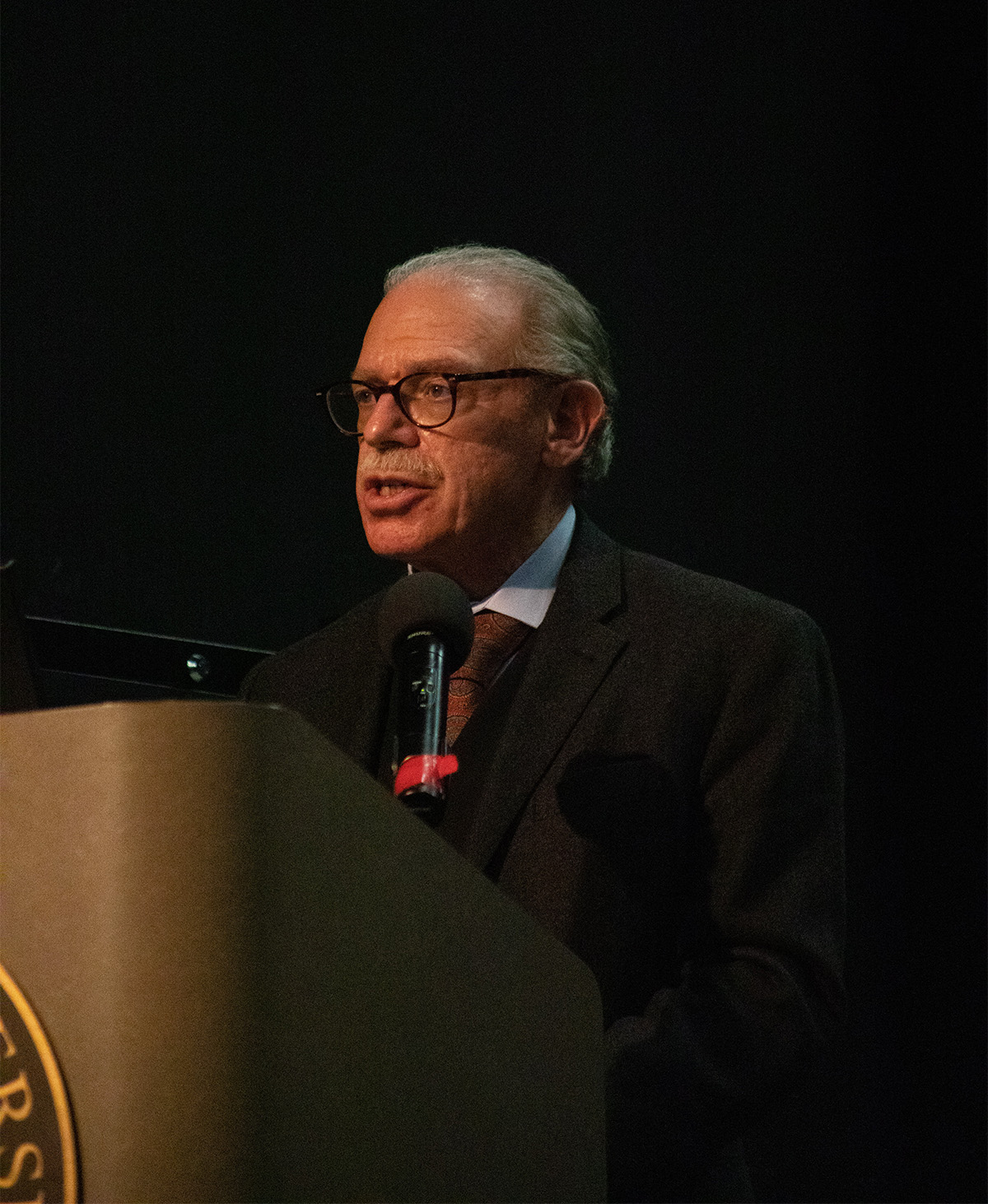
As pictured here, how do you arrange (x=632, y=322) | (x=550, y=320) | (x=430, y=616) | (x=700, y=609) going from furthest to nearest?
(x=632, y=322), (x=550, y=320), (x=700, y=609), (x=430, y=616)

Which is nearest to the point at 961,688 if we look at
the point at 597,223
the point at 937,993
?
the point at 937,993

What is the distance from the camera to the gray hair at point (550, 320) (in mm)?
2029

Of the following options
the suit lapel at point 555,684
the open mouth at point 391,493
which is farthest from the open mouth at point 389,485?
the suit lapel at point 555,684

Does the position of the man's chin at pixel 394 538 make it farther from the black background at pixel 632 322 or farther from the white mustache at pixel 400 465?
the black background at pixel 632 322

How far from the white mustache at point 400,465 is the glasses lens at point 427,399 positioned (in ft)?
0.16

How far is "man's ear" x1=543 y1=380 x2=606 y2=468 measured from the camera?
2045 mm

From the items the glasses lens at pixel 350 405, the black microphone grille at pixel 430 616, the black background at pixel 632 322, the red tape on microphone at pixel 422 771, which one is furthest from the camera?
the black background at pixel 632 322

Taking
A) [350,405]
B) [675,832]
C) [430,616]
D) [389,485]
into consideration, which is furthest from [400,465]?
[430,616]

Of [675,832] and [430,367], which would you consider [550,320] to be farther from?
[675,832]

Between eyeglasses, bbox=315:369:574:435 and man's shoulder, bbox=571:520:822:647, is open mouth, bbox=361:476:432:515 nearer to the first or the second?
eyeglasses, bbox=315:369:574:435

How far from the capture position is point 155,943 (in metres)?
0.71

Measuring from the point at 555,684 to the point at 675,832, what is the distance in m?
0.22

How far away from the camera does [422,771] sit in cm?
104

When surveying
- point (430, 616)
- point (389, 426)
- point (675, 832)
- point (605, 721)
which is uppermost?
point (389, 426)
